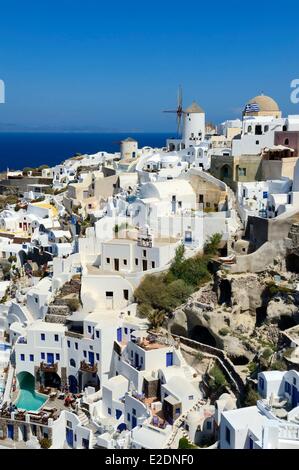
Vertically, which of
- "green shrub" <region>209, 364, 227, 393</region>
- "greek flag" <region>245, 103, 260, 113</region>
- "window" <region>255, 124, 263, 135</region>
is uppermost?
"greek flag" <region>245, 103, 260, 113</region>

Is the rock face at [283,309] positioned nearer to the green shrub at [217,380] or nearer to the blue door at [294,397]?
the green shrub at [217,380]

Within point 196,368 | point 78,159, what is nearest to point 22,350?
point 196,368

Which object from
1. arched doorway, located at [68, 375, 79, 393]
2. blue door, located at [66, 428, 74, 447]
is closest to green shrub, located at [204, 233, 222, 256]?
arched doorway, located at [68, 375, 79, 393]

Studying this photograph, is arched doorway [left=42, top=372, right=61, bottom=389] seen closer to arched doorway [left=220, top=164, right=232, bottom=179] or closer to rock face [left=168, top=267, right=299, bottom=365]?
rock face [left=168, top=267, right=299, bottom=365]

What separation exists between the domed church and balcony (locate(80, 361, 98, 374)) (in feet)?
81.8

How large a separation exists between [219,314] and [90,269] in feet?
25.1

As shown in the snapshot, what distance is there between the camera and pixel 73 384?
86.7 ft

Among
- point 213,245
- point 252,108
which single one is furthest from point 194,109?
point 213,245

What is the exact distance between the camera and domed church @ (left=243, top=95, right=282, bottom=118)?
43.6 m

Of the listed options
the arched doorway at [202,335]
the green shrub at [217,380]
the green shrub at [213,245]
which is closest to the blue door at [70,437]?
the green shrub at [217,380]

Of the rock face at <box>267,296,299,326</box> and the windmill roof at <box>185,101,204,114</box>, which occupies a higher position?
the windmill roof at <box>185,101,204,114</box>

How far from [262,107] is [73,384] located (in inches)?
1046

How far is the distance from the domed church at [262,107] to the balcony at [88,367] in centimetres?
2492

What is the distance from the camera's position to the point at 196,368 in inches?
917
